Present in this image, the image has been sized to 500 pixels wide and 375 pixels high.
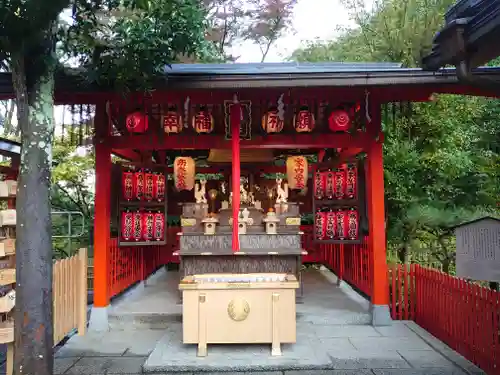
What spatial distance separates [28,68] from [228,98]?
368cm

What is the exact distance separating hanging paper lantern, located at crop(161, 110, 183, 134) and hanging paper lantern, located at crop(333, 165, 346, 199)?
3.33 metres

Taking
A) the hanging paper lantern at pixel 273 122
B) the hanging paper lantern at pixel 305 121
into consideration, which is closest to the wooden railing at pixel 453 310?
the hanging paper lantern at pixel 305 121

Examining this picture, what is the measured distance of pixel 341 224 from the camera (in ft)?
29.3

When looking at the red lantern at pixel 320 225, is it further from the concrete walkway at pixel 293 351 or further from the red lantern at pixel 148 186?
the red lantern at pixel 148 186

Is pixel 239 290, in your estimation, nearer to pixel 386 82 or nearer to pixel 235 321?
pixel 235 321

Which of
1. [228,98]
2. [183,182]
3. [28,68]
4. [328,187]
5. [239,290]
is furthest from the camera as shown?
[183,182]

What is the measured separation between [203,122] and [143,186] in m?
1.98

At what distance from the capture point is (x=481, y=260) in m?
5.41

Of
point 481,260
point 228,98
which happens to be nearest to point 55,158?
point 228,98

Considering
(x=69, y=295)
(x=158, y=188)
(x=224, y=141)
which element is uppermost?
(x=224, y=141)

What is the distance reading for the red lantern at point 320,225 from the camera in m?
9.11

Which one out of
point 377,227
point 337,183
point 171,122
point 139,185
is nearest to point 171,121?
point 171,122

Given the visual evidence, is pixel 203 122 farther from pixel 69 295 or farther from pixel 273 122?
pixel 69 295

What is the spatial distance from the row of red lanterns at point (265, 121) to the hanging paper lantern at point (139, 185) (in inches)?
44.5
